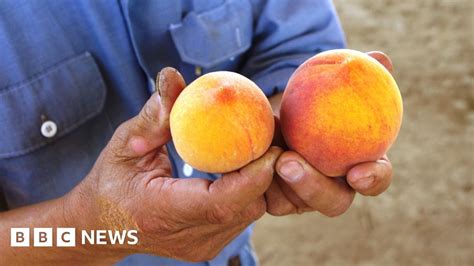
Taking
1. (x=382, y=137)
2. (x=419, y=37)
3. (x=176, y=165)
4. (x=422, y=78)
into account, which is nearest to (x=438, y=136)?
(x=422, y=78)

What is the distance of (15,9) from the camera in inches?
32.8

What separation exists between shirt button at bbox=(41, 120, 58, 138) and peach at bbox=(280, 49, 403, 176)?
1.24 feet

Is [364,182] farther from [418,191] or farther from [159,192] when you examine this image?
[418,191]

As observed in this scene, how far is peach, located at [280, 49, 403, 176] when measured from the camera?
680 mm

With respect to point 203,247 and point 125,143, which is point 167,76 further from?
point 203,247

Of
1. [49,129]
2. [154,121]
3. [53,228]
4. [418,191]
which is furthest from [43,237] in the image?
[418,191]

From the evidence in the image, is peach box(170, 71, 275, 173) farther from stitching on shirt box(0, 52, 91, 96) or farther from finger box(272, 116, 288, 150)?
stitching on shirt box(0, 52, 91, 96)

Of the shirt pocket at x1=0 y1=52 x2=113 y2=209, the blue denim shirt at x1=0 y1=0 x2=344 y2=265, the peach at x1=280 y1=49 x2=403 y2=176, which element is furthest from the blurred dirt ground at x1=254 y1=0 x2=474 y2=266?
the peach at x1=280 y1=49 x2=403 y2=176

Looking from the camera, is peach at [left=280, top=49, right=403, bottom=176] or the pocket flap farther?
the pocket flap

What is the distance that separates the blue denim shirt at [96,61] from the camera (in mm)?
855

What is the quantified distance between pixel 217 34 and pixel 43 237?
1.43 feet

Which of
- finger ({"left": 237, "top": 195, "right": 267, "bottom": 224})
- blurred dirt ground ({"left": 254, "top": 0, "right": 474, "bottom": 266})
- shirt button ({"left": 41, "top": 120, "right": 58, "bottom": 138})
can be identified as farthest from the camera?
blurred dirt ground ({"left": 254, "top": 0, "right": 474, "bottom": 266})

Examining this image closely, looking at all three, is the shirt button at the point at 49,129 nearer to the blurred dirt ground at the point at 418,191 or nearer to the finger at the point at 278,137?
the finger at the point at 278,137

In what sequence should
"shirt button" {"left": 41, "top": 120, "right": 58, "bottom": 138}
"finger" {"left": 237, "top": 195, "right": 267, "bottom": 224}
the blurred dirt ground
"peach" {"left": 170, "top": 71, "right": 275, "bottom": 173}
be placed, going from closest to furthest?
"peach" {"left": 170, "top": 71, "right": 275, "bottom": 173}
"finger" {"left": 237, "top": 195, "right": 267, "bottom": 224}
"shirt button" {"left": 41, "top": 120, "right": 58, "bottom": 138}
the blurred dirt ground
